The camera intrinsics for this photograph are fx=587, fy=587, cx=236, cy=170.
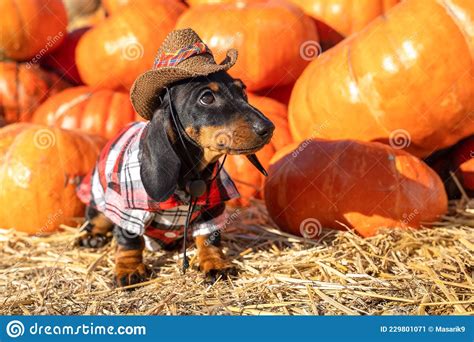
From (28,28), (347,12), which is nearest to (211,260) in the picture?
(347,12)

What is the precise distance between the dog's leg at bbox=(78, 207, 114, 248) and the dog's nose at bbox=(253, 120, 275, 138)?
1.39 meters

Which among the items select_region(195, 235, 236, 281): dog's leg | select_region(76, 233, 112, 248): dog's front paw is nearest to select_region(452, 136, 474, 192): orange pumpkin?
select_region(195, 235, 236, 281): dog's leg

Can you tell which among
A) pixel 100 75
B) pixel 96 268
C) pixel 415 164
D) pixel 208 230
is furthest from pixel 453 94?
pixel 100 75

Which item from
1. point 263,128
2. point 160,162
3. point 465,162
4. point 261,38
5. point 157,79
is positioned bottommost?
point 160,162

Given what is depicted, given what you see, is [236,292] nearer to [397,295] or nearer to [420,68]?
[397,295]

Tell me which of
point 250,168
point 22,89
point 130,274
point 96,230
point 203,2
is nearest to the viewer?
point 130,274

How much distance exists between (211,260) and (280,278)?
0.38 metres

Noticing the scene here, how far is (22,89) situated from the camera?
4.97 meters

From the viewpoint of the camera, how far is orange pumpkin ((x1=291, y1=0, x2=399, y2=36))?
15.7 feet

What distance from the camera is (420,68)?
11.8 ft

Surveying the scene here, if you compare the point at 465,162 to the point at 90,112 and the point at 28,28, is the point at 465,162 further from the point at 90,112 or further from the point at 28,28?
the point at 28,28

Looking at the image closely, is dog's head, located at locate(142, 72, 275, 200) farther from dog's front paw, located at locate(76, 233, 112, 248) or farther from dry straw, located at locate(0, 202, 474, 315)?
dog's front paw, located at locate(76, 233, 112, 248)

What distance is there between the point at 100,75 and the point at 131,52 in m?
0.37

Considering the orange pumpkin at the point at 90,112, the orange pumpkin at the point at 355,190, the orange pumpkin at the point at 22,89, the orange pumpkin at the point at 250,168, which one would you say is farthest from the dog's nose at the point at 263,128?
the orange pumpkin at the point at 22,89
